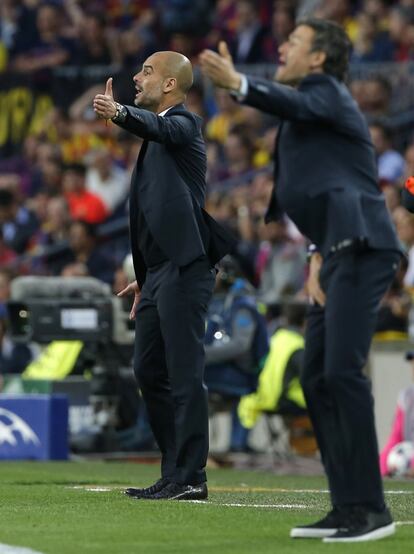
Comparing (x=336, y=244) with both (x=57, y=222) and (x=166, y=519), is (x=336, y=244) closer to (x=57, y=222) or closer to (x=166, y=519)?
(x=166, y=519)

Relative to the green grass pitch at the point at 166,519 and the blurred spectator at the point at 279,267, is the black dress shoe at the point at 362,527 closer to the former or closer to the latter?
the green grass pitch at the point at 166,519

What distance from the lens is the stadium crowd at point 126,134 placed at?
52.6ft

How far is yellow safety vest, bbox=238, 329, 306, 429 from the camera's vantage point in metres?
13.8

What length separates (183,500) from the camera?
782 cm

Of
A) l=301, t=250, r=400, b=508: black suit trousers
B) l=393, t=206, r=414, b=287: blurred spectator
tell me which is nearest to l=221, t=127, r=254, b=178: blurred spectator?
l=393, t=206, r=414, b=287: blurred spectator

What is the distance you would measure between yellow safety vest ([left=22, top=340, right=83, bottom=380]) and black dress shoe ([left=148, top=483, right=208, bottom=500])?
655 cm

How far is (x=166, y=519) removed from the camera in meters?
6.82

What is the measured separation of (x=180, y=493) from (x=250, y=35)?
508 inches

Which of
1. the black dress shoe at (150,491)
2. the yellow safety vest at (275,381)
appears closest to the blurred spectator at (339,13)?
the yellow safety vest at (275,381)

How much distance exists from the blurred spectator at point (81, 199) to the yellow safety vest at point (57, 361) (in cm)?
428

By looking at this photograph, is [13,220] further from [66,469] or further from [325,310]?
[325,310]

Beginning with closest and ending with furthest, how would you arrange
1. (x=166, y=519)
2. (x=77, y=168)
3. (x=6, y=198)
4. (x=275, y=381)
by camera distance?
(x=166, y=519) → (x=275, y=381) → (x=77, y=168) → (x=6, y=198)

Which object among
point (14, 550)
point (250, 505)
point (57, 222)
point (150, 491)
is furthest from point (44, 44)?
point (14, 550)

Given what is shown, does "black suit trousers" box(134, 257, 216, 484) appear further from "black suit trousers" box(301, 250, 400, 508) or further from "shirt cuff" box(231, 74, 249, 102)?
"shirt cuff" box(231, 74, 249, 102)
